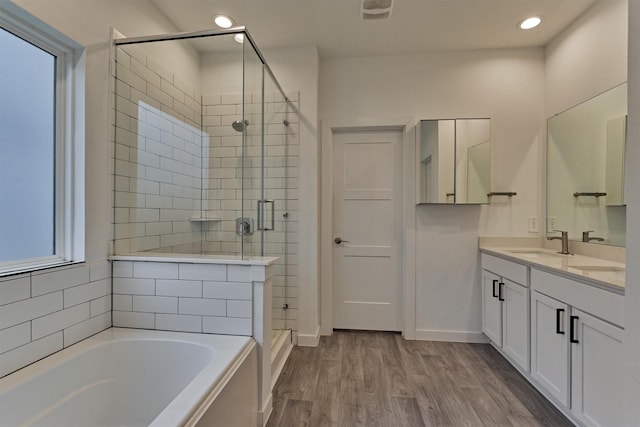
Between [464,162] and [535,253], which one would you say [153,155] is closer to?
[464,162]

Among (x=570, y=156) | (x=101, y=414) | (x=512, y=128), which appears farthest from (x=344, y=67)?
(x=101, y=414)

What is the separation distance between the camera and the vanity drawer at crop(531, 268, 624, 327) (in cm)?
135

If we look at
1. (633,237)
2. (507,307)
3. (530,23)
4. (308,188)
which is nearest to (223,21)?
(308,188)

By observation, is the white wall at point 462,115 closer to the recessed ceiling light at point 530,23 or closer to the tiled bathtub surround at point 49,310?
the recessed ceiling light at point 530,23

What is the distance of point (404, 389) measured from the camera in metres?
1.98

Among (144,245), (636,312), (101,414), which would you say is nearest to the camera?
(636,312)

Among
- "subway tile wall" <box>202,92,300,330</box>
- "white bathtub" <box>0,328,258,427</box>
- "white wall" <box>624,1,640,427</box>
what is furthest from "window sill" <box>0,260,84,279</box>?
"white wall" <box>624,1,640,427</box>

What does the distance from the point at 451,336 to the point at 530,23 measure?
2.76m

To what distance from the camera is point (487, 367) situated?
227 centimetres

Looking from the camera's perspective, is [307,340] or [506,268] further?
[307,340]

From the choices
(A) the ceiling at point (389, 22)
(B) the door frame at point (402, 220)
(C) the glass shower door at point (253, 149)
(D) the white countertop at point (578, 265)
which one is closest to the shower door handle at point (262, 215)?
(C) the glass shower door at point (253, 149)

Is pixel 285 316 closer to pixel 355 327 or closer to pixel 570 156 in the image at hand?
pixel 355 327

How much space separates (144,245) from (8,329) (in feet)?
2.74

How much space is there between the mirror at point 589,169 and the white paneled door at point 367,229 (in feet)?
4.32
